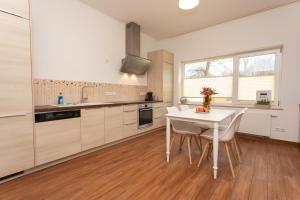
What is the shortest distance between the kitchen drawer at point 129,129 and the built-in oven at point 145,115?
18 centimetres

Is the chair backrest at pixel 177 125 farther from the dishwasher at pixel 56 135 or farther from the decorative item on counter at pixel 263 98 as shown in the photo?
the decorative item on counter at pixel 263 98

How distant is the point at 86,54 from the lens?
3104 mm

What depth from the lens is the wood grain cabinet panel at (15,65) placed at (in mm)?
1668

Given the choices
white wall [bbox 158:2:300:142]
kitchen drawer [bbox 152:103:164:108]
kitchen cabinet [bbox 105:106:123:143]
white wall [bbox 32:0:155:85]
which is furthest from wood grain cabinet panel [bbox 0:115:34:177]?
white wall [bbox 158:2:300:142]

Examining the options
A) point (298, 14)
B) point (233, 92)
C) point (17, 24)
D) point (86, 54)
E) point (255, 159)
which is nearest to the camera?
point (17, 24)

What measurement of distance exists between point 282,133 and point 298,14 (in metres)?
2.38

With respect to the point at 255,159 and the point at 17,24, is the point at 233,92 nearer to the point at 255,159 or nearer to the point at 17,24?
the point at 255,159

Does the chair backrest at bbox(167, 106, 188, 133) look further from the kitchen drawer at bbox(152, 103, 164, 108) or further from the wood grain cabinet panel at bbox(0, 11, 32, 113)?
the wood grain cabinet panel at bbox(0, 11, 32, 113)

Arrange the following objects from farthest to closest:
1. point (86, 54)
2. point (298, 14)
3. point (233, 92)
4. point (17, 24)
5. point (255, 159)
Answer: point (233, 92), point (86, 54), point (298, 14), point (255, 159), point (17, 24)

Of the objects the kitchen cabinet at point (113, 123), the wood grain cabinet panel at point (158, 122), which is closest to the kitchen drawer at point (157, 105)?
the wood grain cabinet panel at point (158, 122)

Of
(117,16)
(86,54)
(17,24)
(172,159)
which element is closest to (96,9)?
(117,16)

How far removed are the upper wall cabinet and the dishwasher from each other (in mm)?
1222

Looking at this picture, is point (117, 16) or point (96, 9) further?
point (117, 16)

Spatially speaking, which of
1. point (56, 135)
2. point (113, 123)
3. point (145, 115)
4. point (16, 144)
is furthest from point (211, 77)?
point (16, 144)
